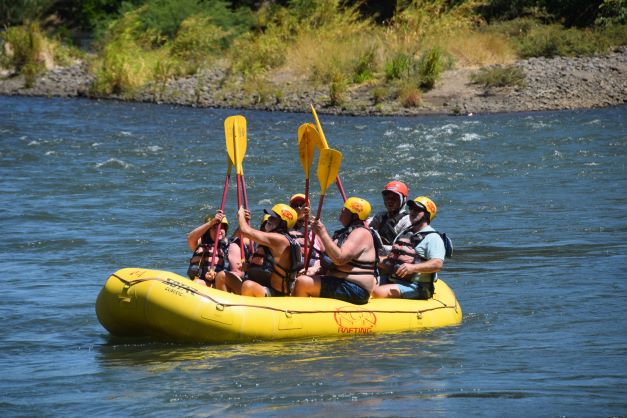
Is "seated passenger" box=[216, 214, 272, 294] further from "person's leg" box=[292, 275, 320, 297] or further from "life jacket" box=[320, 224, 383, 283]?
"life jacket" box=[320, 224, 383, 283]

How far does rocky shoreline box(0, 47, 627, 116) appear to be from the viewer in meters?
23.3

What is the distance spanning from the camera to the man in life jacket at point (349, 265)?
8.28 meters

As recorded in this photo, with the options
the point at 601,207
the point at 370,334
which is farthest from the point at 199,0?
the point at 370,334

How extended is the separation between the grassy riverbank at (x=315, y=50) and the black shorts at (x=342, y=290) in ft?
49.9

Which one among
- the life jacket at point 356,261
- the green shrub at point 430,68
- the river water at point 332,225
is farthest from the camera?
the green shrub at point 430,68

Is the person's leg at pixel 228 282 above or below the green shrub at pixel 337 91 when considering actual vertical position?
above

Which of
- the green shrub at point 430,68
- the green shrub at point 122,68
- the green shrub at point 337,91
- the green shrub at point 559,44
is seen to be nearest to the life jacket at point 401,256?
the green shrub at point 337,91

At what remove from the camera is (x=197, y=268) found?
8.97 meters

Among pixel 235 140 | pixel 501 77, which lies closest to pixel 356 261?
pixel 235 140

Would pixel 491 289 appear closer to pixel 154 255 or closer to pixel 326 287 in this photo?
pixel 326 287

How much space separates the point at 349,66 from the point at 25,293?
15.9 metres

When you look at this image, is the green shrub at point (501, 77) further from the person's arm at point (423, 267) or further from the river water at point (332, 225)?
the person's arm at point (423, 267)

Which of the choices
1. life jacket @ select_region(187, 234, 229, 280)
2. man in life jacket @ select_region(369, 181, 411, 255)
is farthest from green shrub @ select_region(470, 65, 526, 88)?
life jacket @ select_region(187, 234, 229, 280)

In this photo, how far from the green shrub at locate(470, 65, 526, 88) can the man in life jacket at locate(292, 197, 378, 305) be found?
16.0m
